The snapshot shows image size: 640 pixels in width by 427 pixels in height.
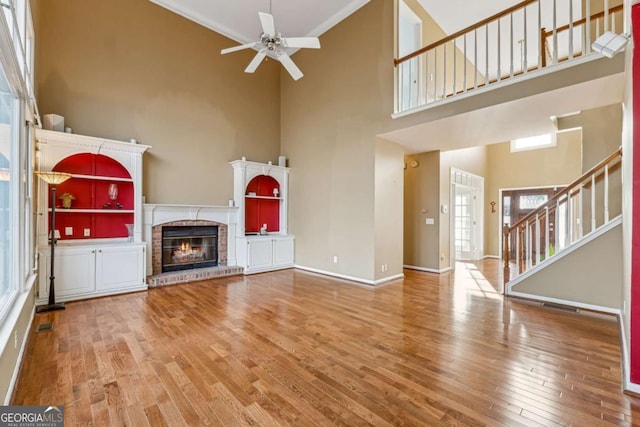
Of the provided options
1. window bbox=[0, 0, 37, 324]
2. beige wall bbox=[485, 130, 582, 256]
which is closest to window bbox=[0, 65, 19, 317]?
window bbox=[0, 0, 37, 324]

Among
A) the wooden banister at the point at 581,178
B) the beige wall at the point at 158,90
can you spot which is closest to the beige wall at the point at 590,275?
the wooden banister at the point at 581,178

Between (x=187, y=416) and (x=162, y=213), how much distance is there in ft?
14.5

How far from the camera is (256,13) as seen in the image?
593 cm

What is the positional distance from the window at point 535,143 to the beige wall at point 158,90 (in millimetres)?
7417

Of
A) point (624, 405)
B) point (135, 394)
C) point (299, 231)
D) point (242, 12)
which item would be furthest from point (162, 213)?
point (624, 405)

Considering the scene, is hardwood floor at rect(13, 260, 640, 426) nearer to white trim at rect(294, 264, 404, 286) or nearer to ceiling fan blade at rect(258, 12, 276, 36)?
white trim at rect(294, 264, 404, 286)

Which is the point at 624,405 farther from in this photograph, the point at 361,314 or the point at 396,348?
the point at 361,314

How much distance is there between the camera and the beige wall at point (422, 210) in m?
6.61

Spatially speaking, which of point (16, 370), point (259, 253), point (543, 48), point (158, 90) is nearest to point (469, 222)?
point (543, 48)

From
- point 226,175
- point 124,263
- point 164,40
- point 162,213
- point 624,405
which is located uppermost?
point 164,40

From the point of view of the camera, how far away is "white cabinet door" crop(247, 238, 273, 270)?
20.3 feet

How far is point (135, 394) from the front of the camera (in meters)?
2.09

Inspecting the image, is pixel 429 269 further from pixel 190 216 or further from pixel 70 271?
pixel 70 271

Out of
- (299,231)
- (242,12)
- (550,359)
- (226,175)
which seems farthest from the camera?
(299,231)
